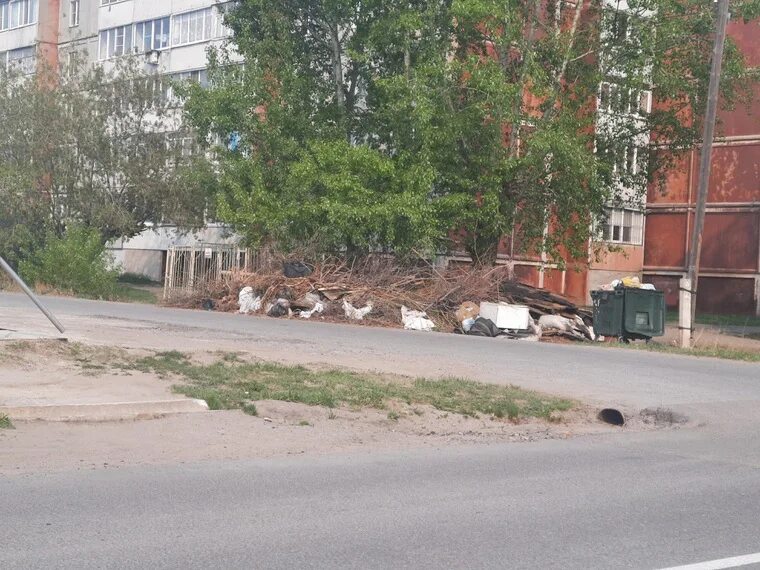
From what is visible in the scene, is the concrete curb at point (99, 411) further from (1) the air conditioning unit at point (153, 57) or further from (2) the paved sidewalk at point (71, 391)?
(1) the air conditioning unit at point (153, 57)

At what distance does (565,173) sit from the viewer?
1134 inches

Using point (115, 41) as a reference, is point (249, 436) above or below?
below

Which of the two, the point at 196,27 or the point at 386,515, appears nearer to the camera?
the point at 386,515

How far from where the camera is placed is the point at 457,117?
28.4 meters

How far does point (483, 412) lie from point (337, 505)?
4953mm

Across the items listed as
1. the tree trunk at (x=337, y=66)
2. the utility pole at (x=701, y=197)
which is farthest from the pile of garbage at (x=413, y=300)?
the tree trunk at (x=337, y=66)

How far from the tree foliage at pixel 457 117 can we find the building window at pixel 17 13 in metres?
32.5

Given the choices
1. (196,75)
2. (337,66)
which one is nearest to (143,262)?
(196,75)

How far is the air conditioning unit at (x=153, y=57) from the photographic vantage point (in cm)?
5446

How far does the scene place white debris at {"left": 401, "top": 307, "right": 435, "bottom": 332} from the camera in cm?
2638

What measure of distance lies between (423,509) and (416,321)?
1860cm

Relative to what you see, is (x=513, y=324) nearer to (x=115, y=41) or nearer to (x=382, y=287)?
(x=382, y=287)

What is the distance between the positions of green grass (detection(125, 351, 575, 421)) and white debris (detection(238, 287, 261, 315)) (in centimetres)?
1400

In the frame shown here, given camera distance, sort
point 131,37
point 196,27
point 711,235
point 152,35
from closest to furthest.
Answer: point 711,235
point 196,27
point 152,35
point 131,37
